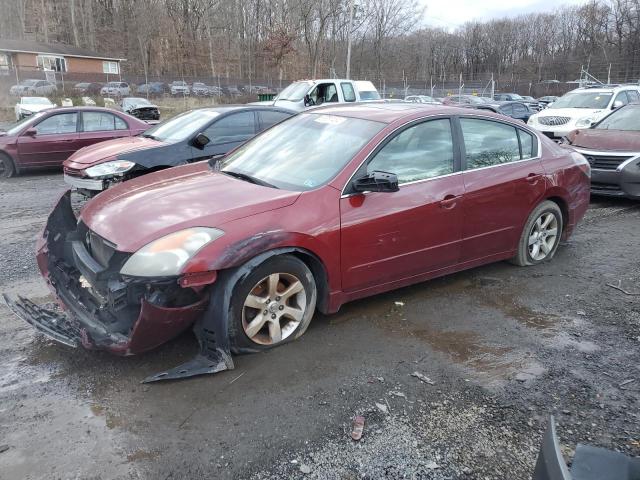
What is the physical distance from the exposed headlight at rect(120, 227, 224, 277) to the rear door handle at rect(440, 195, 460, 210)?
194 cm

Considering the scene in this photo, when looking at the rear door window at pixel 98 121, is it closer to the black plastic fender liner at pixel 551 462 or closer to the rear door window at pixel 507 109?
the black plastic fender liner at pixel 551 462

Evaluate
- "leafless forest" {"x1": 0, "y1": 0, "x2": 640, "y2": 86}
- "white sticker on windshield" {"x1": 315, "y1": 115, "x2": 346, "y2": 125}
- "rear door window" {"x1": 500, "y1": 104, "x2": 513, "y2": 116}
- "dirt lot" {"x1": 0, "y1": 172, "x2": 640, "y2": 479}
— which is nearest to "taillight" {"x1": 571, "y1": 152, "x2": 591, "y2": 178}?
"dirt lot" {"x1": 0, "y1": 172, "x2": 640, "y2": 479}

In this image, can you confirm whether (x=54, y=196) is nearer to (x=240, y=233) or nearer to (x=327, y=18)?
(x=240, y=233)

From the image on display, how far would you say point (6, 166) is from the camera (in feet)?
34.9

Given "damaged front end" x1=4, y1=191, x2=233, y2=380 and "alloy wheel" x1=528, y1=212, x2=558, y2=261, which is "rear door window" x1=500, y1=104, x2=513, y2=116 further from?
"damaged front end" x1=4, y1=191, x2=233, y2=380

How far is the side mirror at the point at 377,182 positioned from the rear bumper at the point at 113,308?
137cm

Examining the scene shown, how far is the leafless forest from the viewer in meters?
55.0

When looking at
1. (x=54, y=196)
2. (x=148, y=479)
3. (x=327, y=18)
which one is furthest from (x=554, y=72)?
(x=148, y=479)

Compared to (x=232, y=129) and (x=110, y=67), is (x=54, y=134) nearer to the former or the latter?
(x=232, y=129)

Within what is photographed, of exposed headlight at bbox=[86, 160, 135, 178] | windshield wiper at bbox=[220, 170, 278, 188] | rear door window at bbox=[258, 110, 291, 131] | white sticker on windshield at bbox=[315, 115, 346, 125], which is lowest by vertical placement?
exposed headlight at bbox=[86, 160, 135, 178]

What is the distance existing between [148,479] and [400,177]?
276 centimetres

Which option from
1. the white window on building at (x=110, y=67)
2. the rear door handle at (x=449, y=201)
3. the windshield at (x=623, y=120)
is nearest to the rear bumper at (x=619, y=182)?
the windshield at (x=623, y=120)

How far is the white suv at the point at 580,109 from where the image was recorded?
14.4 meters

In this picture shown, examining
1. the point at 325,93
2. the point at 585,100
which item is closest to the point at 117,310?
the point at 325,93
